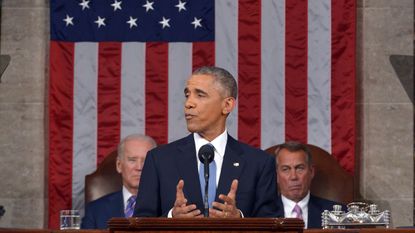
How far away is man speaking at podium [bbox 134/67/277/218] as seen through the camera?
6938mm

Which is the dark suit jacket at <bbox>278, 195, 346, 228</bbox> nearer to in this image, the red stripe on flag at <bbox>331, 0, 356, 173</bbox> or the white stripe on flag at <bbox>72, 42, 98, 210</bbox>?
the red stripe on flag at <bbox>331, 0, 356, 173</bbox>

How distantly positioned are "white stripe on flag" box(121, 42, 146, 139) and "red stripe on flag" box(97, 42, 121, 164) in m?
0.05

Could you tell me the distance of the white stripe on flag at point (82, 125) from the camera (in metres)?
Result: 10.9

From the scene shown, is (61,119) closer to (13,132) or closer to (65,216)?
(13,132)

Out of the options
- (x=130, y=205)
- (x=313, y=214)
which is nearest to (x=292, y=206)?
(x=313, y=214)

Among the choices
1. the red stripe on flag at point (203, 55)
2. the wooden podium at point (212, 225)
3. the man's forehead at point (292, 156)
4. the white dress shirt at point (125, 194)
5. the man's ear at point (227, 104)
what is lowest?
the wooden podium at point (212, 225)

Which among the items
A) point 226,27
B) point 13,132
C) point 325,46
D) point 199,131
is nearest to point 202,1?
point 226,27

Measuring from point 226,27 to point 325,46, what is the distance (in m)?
0.89

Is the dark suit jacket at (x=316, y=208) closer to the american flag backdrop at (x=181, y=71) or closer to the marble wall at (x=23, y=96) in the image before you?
the american flag backdrop at (x=181, y=71)

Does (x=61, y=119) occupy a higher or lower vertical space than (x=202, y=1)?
lower

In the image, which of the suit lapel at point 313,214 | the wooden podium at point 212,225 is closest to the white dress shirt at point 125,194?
the suit lapel at point 313,214

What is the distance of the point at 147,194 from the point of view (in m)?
6.95

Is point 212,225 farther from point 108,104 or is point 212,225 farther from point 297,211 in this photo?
point 108,104

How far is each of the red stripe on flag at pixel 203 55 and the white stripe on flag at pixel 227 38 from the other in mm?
44
